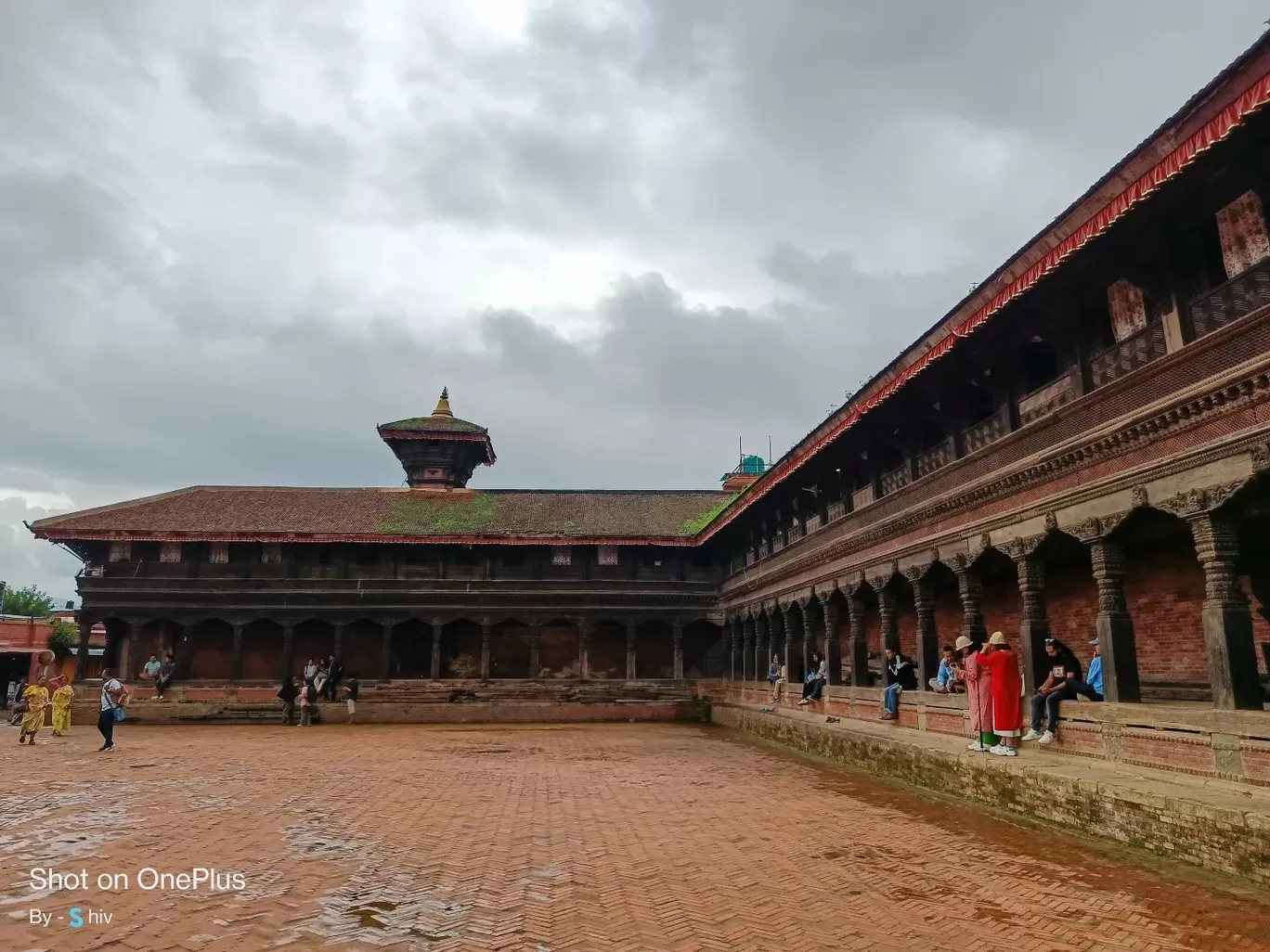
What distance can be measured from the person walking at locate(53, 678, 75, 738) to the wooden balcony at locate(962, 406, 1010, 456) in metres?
22.2

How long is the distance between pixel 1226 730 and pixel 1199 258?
484 cm

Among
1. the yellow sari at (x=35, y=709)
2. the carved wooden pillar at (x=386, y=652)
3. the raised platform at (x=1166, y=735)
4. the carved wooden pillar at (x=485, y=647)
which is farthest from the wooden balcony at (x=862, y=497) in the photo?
the carved wooden pillar at (x=386, y=652)

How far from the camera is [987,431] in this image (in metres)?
12.4

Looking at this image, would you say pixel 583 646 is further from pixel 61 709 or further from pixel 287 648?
pixel 61 709

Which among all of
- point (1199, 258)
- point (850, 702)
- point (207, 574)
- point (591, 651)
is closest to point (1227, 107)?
point (1199, 258)

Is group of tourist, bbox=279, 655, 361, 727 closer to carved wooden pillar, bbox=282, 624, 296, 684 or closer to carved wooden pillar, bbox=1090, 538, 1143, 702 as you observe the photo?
carved wooden pillar, bbox=282, 624, 296, 684

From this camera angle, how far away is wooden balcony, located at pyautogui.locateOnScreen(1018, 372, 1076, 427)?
1031 cm

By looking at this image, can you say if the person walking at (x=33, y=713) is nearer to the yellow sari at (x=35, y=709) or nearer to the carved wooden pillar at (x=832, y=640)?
the yellow sari at (x=35, y=709)

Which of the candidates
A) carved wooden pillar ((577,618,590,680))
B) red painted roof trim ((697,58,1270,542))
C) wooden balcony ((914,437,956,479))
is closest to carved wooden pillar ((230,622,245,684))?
carved wooden pillar ((577,618,590,680))

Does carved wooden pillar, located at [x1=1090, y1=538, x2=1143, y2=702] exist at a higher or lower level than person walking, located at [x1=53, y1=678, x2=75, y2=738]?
higher

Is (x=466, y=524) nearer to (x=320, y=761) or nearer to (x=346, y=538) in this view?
(x=346, y=538)

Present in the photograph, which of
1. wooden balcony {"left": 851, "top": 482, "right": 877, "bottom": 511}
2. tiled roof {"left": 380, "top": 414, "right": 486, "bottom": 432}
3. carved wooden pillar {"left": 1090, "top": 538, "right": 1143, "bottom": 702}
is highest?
tiled roof {"left": 380, "top": 414, "right": 486, "bottom": 432}

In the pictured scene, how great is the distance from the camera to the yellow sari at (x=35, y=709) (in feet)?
58.7

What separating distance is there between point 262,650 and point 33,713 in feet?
44.0
